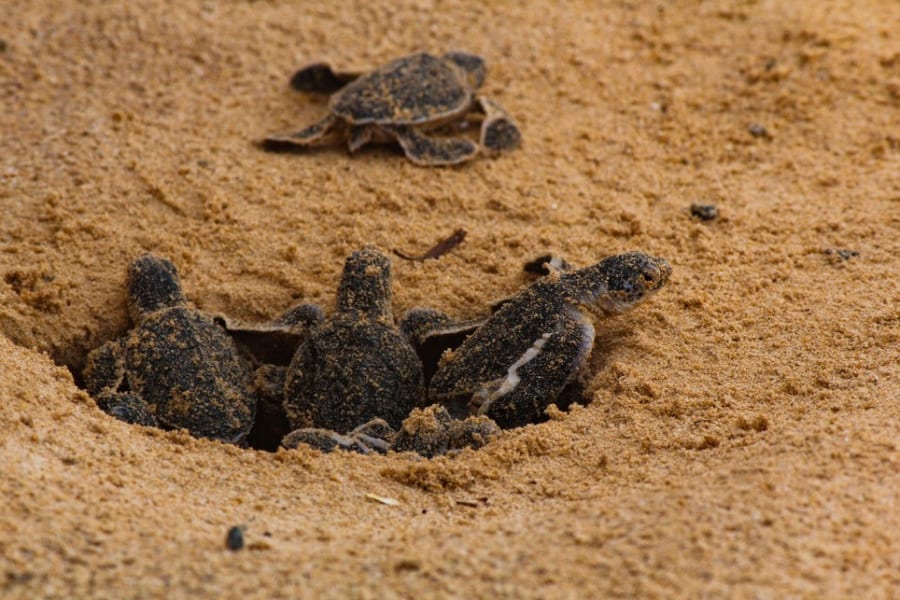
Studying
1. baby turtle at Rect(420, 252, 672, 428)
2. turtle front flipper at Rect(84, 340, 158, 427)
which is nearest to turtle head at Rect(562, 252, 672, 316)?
baby turtle at Rect(420, 252, 672, 428)

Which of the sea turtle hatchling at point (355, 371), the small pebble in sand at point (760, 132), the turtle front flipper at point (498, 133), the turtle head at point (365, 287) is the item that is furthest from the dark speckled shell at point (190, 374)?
the small pebble in sand at point (760, 132)

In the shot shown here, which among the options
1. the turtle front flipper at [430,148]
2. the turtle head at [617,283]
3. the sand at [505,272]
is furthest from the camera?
the turtle front flipper at [430,148]

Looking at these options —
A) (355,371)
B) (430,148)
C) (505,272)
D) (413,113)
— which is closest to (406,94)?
(413,113)

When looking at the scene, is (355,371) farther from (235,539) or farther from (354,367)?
(235,539)

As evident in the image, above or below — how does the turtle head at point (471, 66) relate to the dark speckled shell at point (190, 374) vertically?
above

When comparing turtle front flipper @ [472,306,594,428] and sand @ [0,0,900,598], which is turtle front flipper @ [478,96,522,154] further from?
turtle front flipper @ [472,306,594,428]

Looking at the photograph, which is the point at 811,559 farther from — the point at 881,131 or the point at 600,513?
the point at 881,131

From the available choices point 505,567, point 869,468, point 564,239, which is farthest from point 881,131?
point 505,567

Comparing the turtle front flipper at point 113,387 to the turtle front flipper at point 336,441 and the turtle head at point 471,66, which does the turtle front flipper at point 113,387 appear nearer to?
the turtle front flipper at point 336,441
